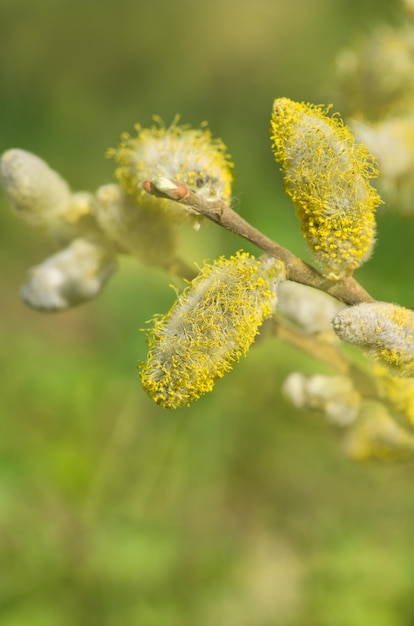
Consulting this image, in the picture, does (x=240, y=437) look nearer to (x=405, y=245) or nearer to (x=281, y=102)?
(x=405, y=245)

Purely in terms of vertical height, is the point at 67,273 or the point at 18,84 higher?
the point at 18,84

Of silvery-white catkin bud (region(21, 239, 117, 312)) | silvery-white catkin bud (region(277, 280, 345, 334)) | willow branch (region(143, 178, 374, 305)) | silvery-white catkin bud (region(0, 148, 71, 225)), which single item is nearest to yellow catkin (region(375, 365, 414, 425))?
silvery-white catkin bud (region(277, 280, 345, 334))

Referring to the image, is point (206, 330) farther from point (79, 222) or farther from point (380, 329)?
point (79, 222)

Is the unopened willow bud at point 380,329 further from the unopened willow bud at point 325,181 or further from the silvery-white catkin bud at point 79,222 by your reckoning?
the silvery-white catkin bud at point 79,222

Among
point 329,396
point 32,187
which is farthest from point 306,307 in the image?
point 32,187

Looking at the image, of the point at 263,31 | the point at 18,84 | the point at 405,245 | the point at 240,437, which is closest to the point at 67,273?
the point at 405,245

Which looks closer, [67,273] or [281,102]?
[281,102]

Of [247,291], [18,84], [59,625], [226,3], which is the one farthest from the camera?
[226,3]
